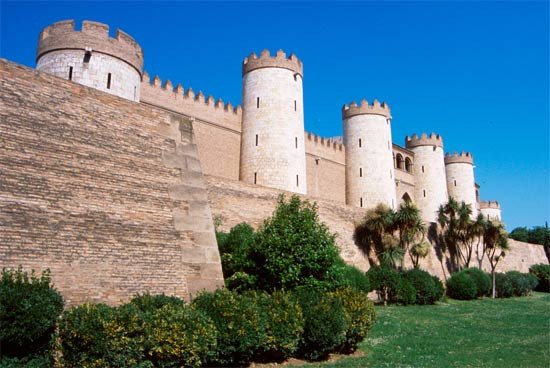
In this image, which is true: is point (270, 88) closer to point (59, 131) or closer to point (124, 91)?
point (124, 91)

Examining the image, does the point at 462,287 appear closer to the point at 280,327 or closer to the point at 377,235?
the point at 377,235

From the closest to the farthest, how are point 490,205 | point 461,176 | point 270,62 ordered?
point 270,62 < point 461,176 < point 490,205

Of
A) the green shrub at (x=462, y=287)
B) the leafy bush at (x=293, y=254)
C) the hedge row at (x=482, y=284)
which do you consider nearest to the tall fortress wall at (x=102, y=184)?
the leafy bush at (x=293, y=254)

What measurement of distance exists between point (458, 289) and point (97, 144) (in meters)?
21.1

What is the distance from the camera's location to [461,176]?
4972 centimetres

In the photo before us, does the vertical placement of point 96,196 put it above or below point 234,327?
above

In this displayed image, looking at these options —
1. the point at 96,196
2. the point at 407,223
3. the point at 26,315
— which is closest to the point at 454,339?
the point at 96,196

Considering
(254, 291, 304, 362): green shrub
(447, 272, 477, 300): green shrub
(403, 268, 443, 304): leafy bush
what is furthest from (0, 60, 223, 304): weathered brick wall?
(447, 272, 477, 300): green shrub

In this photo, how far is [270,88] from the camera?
28641 millimetres

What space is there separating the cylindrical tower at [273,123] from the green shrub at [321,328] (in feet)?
55.6

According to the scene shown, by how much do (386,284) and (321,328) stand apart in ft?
38.2

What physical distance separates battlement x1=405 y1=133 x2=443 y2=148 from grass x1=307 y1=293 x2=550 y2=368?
2697 cm

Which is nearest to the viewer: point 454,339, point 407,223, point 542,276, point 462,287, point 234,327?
point 234,327

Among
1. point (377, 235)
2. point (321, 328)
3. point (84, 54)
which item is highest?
point (84, 54)
